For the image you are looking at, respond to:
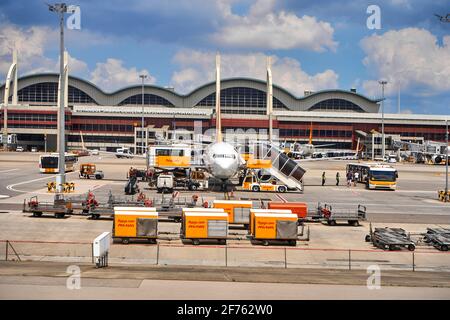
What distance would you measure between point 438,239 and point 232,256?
1404 cm

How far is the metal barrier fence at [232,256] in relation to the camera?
28688mm

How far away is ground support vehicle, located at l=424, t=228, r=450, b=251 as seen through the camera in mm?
33875

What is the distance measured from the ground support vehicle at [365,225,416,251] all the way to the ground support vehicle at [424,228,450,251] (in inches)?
62.7

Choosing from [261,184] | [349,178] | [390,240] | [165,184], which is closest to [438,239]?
[390,240]

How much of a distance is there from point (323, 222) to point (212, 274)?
21.2 metres

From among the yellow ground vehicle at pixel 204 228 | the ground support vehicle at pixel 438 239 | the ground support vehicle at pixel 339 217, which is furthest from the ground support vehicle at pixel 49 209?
the ground support vehicle at pixel 438 239

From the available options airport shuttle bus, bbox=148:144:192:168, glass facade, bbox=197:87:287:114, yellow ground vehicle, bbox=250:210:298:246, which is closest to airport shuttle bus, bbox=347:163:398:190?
airport shuttle bus, bbox=148:144:192:168

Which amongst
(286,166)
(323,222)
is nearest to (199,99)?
(286,166)

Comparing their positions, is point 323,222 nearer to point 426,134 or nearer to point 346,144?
point 346,144

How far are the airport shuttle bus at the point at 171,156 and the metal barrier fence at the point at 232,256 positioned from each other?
3766 centimetres

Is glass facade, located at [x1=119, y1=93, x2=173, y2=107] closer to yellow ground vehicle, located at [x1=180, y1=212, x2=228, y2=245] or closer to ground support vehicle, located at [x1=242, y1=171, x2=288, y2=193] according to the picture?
ground support vehicle, located at [x1=242, y1=171, x2=288, y2=193]

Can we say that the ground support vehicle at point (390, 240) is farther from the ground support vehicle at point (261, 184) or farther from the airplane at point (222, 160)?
the ground support vehicle at point (261, 184)

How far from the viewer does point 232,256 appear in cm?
3047
